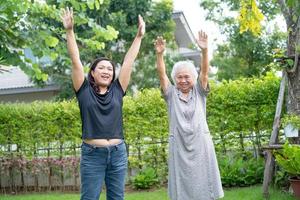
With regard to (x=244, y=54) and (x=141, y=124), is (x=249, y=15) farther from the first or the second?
(x=244, y=54)

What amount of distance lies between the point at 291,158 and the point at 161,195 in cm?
229

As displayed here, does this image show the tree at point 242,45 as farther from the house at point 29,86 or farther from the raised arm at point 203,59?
the raised arm at point 203,59

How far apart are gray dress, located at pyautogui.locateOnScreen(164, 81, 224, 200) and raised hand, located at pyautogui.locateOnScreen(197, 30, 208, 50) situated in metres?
0.47

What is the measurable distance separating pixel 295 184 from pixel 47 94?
1171 cm

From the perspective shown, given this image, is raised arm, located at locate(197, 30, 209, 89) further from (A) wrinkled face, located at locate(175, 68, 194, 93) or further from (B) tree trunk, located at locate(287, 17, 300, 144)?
(B) tree trunk, located at locate(287, 17, 300, 144)

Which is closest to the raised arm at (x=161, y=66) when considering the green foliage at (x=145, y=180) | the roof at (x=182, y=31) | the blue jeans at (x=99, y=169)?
the blue jeans at (x=99, y=169)

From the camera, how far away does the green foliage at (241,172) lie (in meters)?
6.46

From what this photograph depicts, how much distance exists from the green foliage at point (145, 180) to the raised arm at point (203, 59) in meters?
3.95

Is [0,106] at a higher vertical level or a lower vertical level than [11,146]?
higher

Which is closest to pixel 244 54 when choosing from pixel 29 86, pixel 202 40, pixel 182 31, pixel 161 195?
pixel 182 31

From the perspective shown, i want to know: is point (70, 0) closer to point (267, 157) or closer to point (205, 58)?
point (205, 58)

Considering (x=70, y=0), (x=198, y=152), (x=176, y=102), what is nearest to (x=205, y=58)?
(x=176, y=102)

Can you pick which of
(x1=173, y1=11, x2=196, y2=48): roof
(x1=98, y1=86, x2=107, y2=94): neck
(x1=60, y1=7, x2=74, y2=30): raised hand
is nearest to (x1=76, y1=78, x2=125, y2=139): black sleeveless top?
(x1=98, y1=86, x2=107, y2=94): neck

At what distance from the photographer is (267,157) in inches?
223
